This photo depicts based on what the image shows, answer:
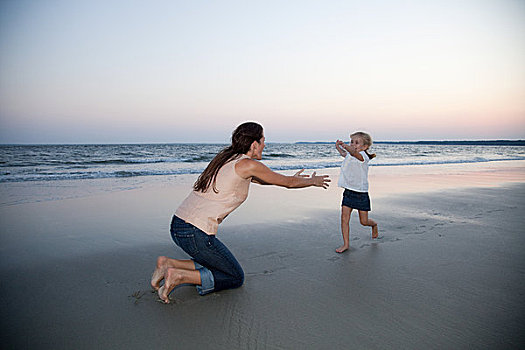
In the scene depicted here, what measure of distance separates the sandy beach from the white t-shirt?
31.0 inches

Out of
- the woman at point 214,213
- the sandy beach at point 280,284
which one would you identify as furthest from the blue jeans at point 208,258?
the sandy beach at point 280,284

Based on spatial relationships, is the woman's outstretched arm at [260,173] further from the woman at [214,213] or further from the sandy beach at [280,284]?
the sandy beach at [280,284]

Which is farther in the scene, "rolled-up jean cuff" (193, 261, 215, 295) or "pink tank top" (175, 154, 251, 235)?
"rolled-up jean cuff" (193, 261, 215, 295)

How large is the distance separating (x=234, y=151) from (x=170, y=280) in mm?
1207

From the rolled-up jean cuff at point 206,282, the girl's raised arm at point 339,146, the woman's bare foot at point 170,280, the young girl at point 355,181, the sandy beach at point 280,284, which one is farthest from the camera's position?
the young girl at point 355,181

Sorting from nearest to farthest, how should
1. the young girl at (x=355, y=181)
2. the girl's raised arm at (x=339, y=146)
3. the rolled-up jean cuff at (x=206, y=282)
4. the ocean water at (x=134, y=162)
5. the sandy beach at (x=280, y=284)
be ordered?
the sandy beach at (x=280, y=284)
the rolled-up jean cuff at (x=206, y=282)
the girl's raised arm at (x=339, y=146)
the young girl at (x=355, y=181)
the ocean water at (x=134, y=162)

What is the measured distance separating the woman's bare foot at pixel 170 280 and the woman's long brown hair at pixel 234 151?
70cm

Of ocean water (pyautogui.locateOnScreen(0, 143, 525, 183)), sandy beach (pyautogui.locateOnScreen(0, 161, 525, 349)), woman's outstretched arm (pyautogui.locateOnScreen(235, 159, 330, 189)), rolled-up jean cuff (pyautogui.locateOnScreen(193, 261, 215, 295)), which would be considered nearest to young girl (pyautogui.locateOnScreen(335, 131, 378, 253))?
sandy beach (pyautogui.locateOnScreen(0, 161, 525, 349))

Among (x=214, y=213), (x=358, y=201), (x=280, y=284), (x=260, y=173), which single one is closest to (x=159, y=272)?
(x=214, y=213)

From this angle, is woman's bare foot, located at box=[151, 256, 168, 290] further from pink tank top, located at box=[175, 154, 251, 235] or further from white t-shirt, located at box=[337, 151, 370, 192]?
white t-shirt, located at box=[337, 151, 370, 192]

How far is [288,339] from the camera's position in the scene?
234 cm

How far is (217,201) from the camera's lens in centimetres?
290

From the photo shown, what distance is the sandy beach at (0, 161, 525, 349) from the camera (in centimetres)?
238

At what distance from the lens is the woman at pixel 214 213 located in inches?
113
